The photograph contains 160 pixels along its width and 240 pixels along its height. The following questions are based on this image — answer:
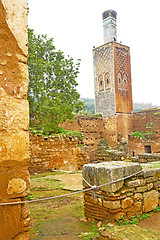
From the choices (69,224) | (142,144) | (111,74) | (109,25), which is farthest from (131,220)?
(109,25)

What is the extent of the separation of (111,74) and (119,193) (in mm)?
16874

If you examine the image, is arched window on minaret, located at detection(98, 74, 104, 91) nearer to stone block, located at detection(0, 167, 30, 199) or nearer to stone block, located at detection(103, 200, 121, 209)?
stone block, located at detection(103, 200, 121, 209)

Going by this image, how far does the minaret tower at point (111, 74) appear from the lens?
61.7 feet

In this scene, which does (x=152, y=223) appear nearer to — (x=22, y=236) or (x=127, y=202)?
(x=127, y=202)

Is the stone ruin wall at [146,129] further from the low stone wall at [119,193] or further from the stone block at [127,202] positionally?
the stone block at [127,202]

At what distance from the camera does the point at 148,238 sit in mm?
2453

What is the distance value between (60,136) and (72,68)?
202 inches

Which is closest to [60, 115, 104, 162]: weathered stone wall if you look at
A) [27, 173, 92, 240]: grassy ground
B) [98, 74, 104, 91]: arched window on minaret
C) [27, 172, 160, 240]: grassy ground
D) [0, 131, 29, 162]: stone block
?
[98, 74, 104, 91]: arched window on minaret

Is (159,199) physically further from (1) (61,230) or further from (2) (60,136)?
(2) (60,136)

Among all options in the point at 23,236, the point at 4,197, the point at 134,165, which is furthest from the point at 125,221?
the point at 4,197

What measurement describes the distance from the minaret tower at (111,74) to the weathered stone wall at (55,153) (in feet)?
32.3

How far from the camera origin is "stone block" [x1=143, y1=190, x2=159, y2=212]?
11.5ft

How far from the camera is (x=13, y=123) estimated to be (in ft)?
6.53

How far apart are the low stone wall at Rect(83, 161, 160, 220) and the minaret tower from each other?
15240mm
